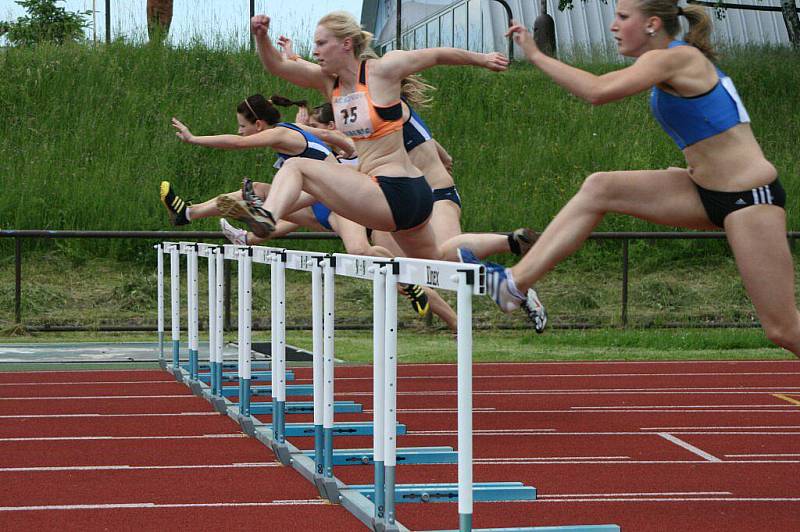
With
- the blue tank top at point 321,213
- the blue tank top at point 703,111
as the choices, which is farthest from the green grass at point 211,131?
the blue tank top at point 703,111

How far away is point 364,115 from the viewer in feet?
21.4

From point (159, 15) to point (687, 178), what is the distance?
20.3 metres

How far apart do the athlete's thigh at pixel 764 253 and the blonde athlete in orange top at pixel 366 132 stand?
1676 mm

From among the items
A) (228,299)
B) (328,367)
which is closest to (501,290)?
(328,367)

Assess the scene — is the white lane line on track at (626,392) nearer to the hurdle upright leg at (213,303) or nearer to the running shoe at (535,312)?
the hurdle upright leg at (213,303)

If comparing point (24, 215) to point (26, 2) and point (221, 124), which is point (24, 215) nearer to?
point (221, 124)

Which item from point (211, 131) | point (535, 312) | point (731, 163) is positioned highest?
point (211, 131)

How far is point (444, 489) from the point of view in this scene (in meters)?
4.94

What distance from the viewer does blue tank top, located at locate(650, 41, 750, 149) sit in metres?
4.89

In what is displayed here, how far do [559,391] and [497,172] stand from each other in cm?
1102

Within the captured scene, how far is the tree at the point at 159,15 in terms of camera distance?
23.7 metres

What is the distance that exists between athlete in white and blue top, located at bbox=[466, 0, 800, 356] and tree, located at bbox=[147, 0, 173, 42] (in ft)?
64.1

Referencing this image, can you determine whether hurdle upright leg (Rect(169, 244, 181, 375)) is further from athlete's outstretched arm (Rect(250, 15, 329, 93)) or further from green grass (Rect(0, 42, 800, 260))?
green grass (Rect(0, 42, 800, 260))

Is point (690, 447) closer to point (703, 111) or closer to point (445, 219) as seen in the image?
point (445, 219)
